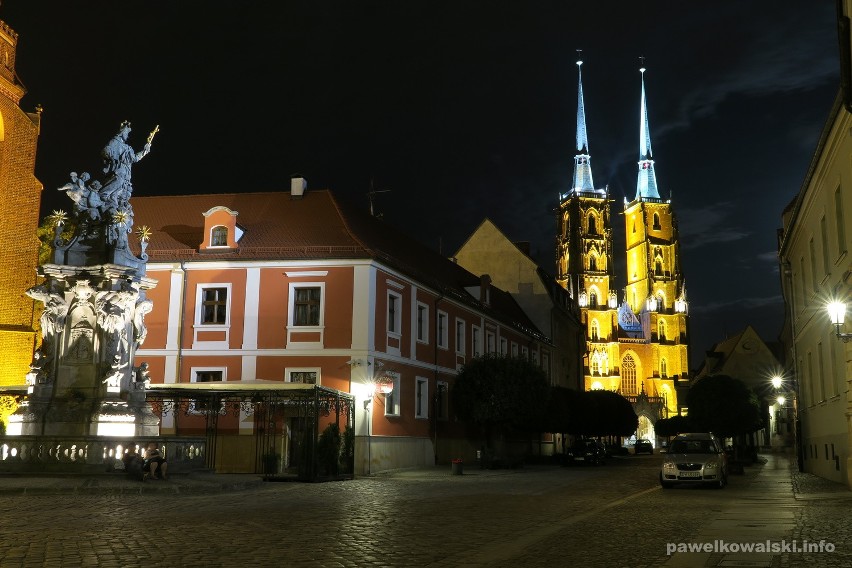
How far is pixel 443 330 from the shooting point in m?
42.7

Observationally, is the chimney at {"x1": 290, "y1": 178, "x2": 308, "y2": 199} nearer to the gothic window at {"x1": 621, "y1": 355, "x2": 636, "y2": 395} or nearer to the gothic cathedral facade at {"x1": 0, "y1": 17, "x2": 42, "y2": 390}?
the gothic cathedral facade at {"x1": 0, "y1": 17, "x2": 42, "y2": 390}

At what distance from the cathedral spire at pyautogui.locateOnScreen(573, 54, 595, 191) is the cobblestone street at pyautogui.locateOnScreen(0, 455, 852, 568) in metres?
122

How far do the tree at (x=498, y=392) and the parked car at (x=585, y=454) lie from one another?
231 inches

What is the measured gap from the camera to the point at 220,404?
31.2m

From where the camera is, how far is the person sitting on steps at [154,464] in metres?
20.3

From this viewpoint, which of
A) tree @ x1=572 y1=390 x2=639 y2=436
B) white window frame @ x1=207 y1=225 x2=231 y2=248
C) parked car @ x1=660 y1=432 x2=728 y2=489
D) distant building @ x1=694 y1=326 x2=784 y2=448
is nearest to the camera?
parked car @ x1=660 y1=432 x2=728 y2=489

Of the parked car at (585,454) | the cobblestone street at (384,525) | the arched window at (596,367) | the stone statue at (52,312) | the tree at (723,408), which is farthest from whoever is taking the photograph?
the arched window at (596,367)

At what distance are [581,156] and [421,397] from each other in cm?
11248

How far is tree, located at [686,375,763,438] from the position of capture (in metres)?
43.2

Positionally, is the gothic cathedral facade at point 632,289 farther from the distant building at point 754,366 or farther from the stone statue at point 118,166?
the stone statue at point 118,166

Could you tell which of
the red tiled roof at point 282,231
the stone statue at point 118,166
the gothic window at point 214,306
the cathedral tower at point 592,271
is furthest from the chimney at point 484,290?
the cathedral tower at point 592,271

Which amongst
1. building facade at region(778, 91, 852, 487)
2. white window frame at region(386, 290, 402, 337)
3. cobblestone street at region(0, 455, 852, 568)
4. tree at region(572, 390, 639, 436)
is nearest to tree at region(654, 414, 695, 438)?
tree at region(572, 390, 639, 436)

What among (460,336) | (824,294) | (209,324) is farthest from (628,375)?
(824,294)

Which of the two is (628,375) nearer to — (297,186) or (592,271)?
(592,271)
